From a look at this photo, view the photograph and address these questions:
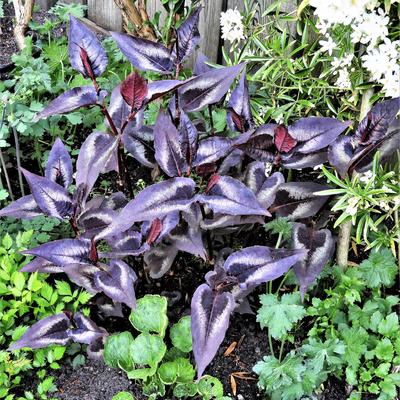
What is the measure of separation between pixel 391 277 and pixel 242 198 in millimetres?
686

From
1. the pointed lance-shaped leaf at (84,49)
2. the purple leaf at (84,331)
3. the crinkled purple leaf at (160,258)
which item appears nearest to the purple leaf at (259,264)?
the crinkled purple leaf at (160,258)

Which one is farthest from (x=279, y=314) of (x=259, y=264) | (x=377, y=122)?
(x=377, y=122)

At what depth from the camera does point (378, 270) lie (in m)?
2.04

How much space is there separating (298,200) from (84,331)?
2.65ft

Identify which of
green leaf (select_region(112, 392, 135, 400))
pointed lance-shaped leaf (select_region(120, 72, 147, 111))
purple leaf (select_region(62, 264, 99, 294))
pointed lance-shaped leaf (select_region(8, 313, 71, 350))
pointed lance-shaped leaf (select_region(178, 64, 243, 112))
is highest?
pointed lance-shaped leaf (select_region(120, 72, 147, 111))

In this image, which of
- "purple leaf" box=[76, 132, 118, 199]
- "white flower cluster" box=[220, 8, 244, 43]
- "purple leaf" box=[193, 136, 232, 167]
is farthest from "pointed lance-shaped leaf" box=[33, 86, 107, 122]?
"white flower cluster" box=[220, 8, 244, 43]

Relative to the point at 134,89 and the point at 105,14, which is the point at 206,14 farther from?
the point at 134,89

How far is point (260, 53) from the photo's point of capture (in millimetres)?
2242

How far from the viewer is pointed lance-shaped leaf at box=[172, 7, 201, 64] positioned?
6.43 ft

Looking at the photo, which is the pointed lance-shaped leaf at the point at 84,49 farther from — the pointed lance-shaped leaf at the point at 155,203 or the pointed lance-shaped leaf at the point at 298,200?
the pointed lance-shaped leaf at the point at 298,200

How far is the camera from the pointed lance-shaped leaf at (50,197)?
1826mm

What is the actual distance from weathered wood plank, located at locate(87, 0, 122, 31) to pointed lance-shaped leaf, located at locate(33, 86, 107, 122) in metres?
1.56

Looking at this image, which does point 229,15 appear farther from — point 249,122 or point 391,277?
point 391,277

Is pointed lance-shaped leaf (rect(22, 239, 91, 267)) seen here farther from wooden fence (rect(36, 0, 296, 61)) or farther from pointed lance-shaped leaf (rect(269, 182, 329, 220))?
wooden fence (rect(36, 0, 296, 61))
